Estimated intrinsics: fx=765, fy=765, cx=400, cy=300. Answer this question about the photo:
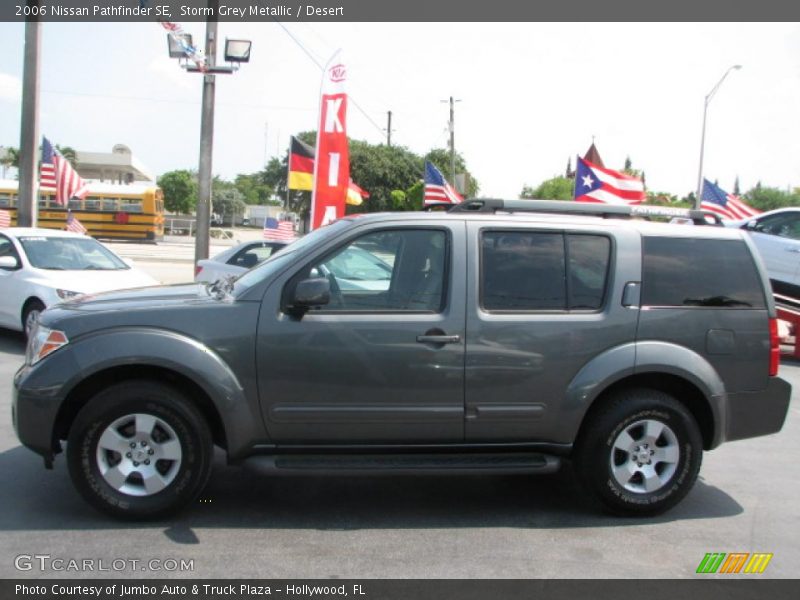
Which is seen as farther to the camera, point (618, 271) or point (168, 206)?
point (168, 206)

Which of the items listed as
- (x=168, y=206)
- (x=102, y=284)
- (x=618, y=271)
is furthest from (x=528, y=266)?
(x=168, y=206)

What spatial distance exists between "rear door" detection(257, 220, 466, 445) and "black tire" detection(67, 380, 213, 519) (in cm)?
47

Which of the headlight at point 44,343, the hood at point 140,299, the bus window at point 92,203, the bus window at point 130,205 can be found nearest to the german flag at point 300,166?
the hood at point 140,299

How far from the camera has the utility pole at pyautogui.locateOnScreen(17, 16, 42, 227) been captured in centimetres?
1502

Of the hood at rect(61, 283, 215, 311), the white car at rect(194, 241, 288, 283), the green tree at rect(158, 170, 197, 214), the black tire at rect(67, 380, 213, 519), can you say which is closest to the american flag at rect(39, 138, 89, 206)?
the white car at rect(194, 241, 288, 283)

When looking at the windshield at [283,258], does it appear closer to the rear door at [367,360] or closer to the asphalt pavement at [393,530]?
the rear door at [367,360]

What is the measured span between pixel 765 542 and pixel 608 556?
1.08 metres

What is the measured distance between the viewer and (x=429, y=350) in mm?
4594

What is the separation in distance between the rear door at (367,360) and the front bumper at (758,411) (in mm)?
1829

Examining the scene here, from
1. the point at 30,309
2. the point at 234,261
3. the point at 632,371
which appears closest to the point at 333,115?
the point at 234,261

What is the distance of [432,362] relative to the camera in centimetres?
459
